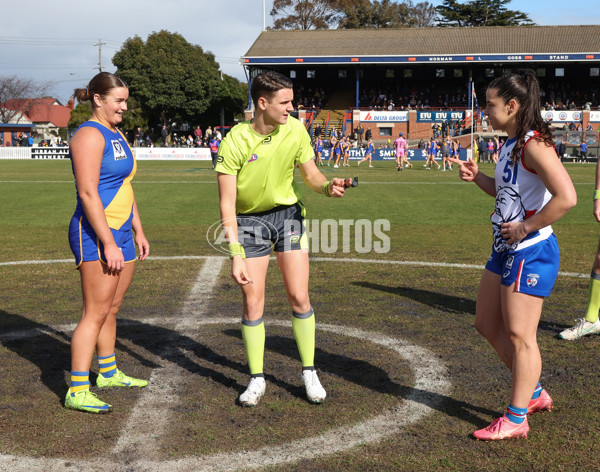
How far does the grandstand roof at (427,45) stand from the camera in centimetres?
5838

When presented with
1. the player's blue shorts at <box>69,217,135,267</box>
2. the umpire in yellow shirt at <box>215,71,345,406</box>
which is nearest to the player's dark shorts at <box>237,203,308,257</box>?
the umpire in yellow shirt at <box>215,71,345,406</box>

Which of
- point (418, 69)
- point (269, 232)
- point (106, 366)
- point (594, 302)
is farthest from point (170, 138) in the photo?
point (269, 232)

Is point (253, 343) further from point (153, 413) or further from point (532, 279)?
point (532, 279)

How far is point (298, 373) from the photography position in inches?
195

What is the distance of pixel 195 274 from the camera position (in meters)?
8.41

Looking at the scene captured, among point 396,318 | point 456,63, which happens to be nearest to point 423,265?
point 396,318

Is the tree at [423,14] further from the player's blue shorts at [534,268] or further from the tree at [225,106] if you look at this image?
the player's blue shorts at [534,268]

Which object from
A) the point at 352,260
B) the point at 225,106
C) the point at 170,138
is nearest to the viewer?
the point at 352,260

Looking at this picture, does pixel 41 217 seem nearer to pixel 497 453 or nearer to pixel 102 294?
pixel 102 294

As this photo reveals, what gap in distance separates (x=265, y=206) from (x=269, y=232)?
18 cm

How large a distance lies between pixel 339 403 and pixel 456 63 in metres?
59.0

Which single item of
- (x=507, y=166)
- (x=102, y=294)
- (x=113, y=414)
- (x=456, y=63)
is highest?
(x=456, y=63)

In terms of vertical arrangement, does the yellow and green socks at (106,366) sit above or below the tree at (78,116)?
below

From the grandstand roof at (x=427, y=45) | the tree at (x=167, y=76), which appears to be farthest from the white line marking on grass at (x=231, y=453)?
the tree at (x=167, y=76)
